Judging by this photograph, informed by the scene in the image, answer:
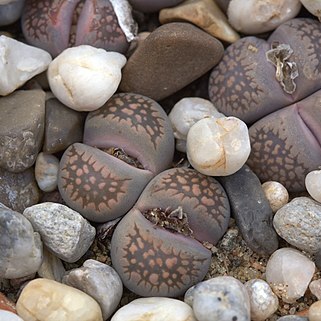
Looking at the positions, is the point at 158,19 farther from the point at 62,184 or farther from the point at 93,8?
the point at 62,184

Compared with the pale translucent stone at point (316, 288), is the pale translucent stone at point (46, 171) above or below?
above

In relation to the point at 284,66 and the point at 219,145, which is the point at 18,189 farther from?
the point at 284,66

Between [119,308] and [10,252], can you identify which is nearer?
[10,252]

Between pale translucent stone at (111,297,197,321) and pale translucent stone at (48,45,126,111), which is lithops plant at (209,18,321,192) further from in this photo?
pale translucent stone at (111,297,197,321)

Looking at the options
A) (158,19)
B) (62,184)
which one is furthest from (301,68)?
(62,184)

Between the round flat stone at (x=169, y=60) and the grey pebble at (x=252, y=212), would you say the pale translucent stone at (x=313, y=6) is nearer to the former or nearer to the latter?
the round flat stone at (x=169, y=60)

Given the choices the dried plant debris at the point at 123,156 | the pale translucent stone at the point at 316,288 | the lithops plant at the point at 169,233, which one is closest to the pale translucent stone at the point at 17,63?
the dried plant debris at the point at 123,156
